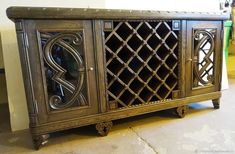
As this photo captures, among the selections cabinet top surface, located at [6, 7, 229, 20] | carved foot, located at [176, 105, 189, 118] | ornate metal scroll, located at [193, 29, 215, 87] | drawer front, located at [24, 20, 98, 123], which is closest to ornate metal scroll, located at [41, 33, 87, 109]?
drawer front, located at [24, 20, 98, 123]

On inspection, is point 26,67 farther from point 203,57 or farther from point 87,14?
point 203,57

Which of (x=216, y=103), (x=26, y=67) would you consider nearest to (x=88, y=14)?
(x=26, y=67)

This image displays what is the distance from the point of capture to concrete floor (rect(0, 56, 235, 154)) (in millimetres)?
1137

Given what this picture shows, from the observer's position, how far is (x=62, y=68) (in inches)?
45.6

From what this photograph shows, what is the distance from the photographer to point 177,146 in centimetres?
115

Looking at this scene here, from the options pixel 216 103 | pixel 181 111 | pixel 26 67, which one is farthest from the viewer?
pixel 216 103

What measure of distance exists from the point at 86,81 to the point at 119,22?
40 centimetres

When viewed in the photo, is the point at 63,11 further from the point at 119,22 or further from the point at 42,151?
the point at 42,151

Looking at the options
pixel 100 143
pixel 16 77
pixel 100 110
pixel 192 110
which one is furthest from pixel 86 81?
pixel 192 110

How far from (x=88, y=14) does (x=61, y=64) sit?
0.31 meters

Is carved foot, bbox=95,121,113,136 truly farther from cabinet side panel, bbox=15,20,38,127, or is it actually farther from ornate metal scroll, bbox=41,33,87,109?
cabinet side panel, bbox=15,20,38,127

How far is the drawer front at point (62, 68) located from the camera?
1.08 m

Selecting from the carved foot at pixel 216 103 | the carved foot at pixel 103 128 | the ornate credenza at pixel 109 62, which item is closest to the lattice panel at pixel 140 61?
the ornate credenza at pixel 109 62

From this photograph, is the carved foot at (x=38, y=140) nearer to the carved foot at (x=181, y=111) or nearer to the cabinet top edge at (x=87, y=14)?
the cabinet top edge at (x=87, y=14)
